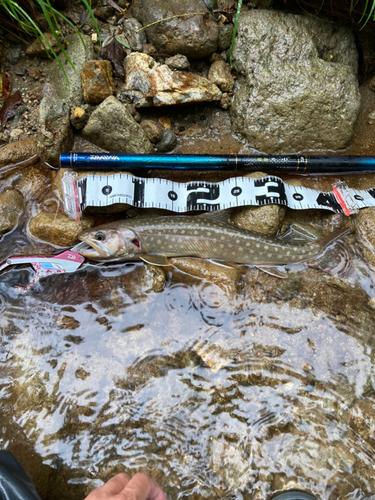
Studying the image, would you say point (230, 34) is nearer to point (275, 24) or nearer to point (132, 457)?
point (275, 24)

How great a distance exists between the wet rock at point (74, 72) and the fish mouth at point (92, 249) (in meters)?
2.11

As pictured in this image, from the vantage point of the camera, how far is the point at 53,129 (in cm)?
450

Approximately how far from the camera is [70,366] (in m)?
3.60

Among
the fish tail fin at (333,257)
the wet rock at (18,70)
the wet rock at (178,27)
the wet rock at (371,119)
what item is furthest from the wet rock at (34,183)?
the wet rock at (371,119)

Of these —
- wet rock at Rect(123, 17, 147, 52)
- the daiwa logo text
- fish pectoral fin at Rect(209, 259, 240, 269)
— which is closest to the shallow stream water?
fish pectoral fin at Rect(209, 259, 240, 269)

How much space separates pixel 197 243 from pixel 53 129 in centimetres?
251

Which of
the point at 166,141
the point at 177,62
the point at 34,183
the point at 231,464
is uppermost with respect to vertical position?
the point at 177,62

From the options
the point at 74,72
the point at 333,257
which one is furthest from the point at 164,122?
the point at 333,257

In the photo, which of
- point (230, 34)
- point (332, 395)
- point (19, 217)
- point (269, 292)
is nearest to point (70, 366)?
point (19, 217)

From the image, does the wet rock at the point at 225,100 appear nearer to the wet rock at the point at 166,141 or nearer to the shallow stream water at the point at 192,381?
the wet rock at the point at 166,141

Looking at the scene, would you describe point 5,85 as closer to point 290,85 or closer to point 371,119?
point 290,85

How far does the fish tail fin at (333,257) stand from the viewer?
426 cm

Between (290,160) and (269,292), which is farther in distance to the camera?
(290,160)

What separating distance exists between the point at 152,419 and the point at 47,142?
12.1 ft
